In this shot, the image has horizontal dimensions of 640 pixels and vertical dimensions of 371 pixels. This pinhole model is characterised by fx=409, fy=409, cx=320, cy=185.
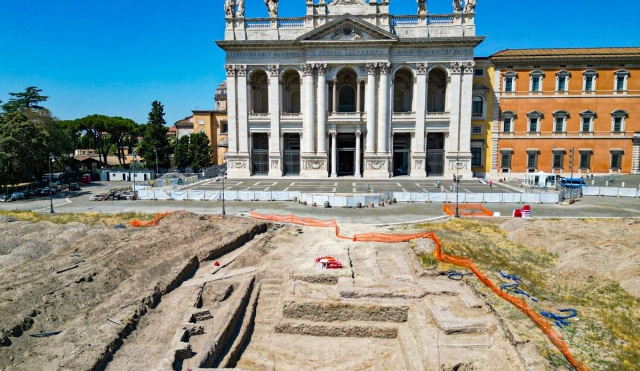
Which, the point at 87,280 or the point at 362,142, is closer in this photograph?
the point at 87,280

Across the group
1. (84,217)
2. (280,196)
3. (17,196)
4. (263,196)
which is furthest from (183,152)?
(84,217)

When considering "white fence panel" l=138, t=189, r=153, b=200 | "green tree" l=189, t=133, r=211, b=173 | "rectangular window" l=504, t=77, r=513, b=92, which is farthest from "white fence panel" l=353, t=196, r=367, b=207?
"green tree" l=189, t=133, r=211, b=173

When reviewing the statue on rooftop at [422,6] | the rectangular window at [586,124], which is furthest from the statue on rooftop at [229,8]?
the rectangular window at [586,124]

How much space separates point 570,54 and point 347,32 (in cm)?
2906

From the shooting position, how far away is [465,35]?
174ft

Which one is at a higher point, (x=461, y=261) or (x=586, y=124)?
(x=586, y=124)

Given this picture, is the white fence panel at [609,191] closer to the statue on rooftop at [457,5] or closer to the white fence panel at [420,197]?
the white fence panel at [420,197]

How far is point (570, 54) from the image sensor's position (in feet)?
174

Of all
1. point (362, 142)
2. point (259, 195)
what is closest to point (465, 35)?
point (362, 142)

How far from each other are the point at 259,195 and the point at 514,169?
37090 millimetres

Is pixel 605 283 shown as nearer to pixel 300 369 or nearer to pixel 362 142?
pixel 300 369

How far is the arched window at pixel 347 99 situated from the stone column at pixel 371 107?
410 centimetres

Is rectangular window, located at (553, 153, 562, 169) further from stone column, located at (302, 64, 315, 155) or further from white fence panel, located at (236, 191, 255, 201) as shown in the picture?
white fence panel, located at (236, 191, 255, 201)

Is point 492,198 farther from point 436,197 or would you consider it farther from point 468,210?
point 436,197
